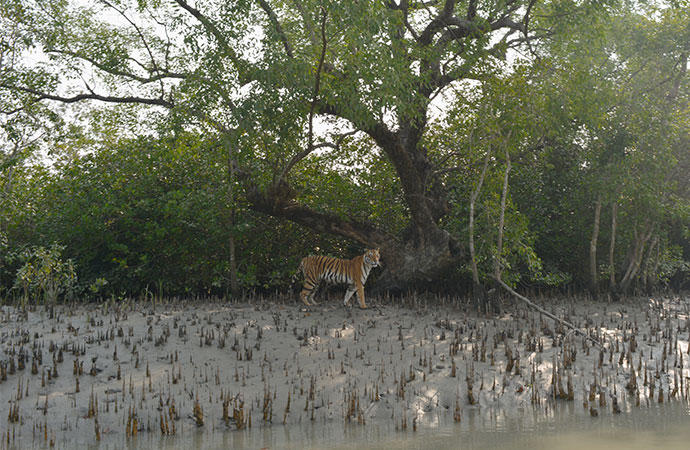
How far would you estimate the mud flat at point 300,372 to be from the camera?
718cm

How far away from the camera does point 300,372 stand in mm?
8688

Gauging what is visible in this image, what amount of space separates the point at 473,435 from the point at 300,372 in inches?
115

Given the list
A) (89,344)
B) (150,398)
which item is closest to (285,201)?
(89,344)

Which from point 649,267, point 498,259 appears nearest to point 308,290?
point 498,259

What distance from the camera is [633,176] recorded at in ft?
49.9

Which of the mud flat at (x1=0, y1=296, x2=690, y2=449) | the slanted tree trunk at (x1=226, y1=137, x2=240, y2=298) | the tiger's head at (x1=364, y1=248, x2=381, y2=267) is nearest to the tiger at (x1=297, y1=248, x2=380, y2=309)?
the tiger's head at (x1=364, y1=248, x2=381, y2=267)

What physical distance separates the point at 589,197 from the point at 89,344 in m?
12.9

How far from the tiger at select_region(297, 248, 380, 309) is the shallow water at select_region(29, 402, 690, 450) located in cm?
557

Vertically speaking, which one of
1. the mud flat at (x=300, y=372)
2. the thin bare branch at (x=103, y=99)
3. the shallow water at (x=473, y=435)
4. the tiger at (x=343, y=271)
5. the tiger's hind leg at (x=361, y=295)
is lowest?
the shallow water at (x=473, y=435)

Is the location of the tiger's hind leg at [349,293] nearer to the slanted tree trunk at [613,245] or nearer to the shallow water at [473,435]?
the shallow water at [473,435]

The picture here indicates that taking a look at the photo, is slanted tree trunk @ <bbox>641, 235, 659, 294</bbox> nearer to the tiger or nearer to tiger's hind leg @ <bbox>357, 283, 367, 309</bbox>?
the tiger

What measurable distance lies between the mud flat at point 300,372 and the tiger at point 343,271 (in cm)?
72

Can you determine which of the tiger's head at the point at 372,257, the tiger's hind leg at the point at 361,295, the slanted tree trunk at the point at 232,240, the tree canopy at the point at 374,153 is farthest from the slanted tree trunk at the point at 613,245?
the slanted tree trunk at the point at 232,240

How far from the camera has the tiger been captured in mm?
12789
